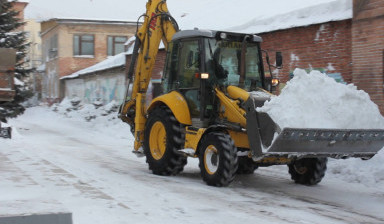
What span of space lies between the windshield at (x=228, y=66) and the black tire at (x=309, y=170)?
1.62 m

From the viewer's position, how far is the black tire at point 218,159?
8375 mm

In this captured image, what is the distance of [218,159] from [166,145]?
161cm

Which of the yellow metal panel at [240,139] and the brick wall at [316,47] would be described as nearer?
the yellow metal panel at [240,139]

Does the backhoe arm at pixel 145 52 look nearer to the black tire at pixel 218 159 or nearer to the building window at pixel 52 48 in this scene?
the black tire at pixel 218 159

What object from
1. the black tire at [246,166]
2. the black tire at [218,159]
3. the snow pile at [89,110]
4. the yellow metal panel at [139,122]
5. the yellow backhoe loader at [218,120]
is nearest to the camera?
the yellow backhoe loader at [218,120]

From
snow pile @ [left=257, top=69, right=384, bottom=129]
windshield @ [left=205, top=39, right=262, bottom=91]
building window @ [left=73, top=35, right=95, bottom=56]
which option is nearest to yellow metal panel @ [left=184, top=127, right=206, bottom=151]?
windshield @ [left=205, top=39, right=262, bottom=91]

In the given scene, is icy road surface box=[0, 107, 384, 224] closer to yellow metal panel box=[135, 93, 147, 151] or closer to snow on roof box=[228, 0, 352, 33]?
yellow metal panel box=[135, 93, 147, 151]

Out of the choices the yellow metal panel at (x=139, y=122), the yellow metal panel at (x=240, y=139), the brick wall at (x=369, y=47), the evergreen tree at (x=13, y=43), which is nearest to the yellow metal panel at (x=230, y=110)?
the yellow metal panel at (x=240, y=139)

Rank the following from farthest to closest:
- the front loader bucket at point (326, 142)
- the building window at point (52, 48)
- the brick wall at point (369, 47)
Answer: the building window at point (52, 48)
the brick wall at point (369, 47)
the front loader bucket at point (326, 142)

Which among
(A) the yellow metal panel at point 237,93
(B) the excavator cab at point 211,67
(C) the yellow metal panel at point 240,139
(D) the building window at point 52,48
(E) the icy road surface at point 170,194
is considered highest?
(D) the building window at point 52,48

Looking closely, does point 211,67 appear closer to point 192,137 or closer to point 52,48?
point 192,137

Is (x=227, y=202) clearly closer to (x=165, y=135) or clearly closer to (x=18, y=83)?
(x=165, y=135)

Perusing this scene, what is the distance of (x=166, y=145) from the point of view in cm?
986

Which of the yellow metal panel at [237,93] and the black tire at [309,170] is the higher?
the yellow metal panel at [237,93]
